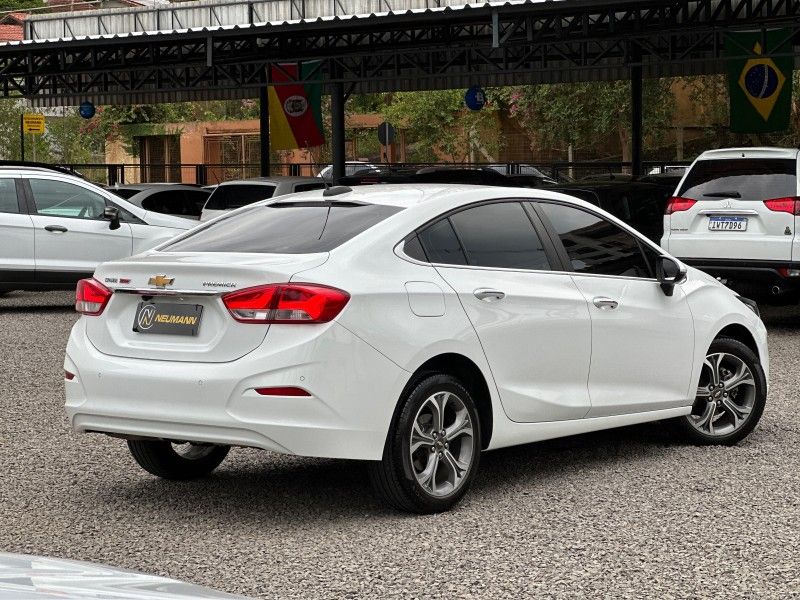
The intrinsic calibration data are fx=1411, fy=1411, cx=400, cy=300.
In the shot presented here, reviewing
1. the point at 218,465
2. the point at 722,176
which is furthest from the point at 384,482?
the point at 722,176

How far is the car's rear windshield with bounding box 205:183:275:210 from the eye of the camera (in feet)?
63.6

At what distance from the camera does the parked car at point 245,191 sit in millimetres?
19125

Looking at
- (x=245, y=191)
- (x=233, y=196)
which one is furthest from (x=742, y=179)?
(x=233, y=196)

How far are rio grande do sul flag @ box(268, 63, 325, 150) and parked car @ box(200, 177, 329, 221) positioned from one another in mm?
15719

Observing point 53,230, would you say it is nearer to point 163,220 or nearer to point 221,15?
point 163,220

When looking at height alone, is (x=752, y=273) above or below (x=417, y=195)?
below

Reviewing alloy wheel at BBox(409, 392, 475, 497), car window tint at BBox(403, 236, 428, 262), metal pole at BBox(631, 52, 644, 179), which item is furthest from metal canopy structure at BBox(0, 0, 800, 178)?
alloy wheel at BBox(409, 392, 475, 497)

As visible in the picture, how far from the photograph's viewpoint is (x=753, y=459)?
26.4ft

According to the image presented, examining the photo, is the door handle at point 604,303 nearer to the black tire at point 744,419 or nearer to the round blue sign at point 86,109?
the black tire at point 744,419

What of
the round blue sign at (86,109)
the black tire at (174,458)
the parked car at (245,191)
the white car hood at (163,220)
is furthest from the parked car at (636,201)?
the round blue sign at (86,109)

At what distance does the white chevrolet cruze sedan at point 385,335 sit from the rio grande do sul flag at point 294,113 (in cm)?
2782

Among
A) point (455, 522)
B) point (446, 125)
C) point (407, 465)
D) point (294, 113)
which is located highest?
point (446, 125)

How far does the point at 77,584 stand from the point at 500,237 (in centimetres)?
482

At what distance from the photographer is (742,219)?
48.7 ft
